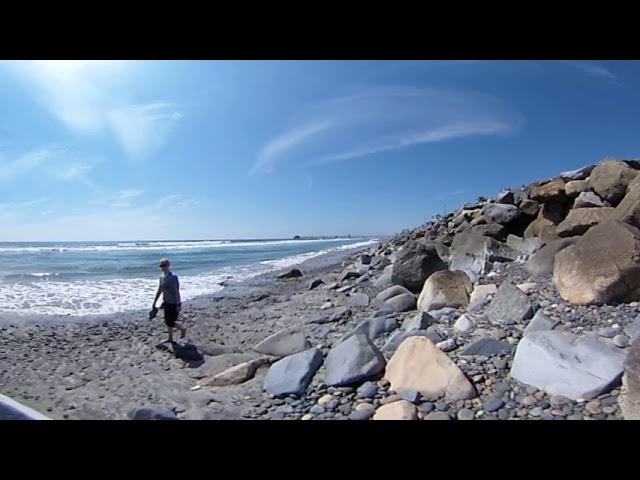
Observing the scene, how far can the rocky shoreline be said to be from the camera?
2643 millimetres

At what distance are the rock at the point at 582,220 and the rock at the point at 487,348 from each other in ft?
11.1

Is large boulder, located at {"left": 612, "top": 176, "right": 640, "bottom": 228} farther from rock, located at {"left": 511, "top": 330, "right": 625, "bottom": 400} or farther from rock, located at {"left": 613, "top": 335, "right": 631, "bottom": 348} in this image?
rock, located at {"left": 511, "top": 330, "right": 625, "bottom": 400}

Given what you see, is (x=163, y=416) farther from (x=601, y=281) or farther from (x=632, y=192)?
(x=632, y=192)

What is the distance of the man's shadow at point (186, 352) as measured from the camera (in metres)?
4.86

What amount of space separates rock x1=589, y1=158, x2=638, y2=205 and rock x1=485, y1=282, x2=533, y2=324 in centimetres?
313

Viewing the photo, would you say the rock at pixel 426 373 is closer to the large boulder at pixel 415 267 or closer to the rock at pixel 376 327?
the rock at pixel 376 327

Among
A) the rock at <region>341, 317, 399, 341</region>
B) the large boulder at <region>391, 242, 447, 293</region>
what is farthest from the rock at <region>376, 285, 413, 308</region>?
the rock at <region>341, 317, 399, 341</region>

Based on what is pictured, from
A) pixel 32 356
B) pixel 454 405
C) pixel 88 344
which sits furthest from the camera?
pixel 88 344

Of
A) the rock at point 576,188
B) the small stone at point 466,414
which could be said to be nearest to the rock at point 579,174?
the rock at point 576,188

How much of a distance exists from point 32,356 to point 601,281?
8678mm

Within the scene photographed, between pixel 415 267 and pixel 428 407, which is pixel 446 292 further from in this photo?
pixel 428 407

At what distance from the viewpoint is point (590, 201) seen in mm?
5598
